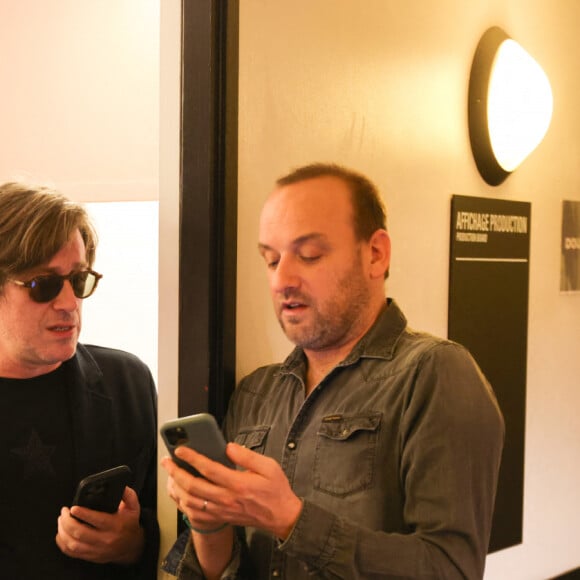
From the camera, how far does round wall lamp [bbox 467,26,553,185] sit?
269cm

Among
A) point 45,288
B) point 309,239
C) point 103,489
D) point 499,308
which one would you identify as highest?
point 309,239

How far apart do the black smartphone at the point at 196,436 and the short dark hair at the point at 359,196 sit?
0.52 metres

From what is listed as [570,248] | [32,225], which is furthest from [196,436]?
[570,248]

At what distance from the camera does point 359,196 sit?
165 cm

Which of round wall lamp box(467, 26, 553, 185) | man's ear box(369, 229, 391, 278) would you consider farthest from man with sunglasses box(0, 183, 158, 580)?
round wall lamp box(467, 26, 553, 185)

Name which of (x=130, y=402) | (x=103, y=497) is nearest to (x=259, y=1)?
(x=130, y=402)

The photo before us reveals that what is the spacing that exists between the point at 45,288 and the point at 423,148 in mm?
1254

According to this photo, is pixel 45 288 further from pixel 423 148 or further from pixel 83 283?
pixel 423 148

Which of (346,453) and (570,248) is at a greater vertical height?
(570,248)

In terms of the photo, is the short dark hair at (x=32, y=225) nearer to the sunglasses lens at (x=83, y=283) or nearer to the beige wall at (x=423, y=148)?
the sunglasses lens at (x=83, y=283)

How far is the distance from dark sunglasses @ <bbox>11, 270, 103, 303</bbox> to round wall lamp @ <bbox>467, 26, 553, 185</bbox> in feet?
4.80

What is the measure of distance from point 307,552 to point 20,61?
260 centimetres

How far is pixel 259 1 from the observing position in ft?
6.33

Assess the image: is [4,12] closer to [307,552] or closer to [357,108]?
[357,108]
